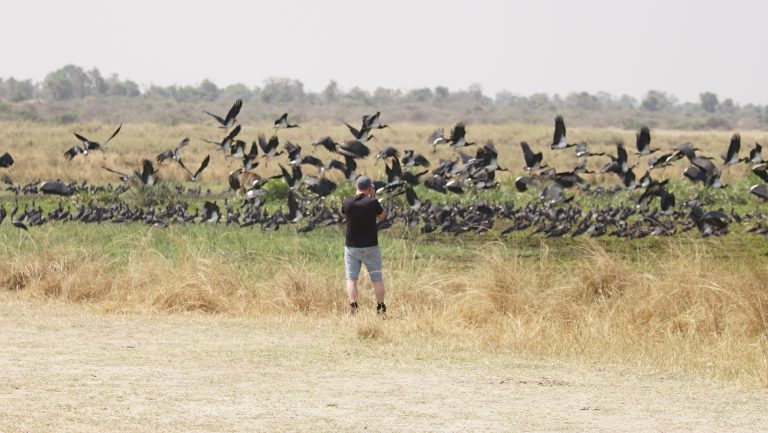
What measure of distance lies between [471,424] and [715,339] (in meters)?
4.86

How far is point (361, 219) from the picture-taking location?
44.0 ft

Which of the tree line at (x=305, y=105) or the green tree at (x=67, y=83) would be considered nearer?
the tree line at (x=305, y=105)

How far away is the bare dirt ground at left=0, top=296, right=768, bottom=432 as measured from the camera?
27.6 feet

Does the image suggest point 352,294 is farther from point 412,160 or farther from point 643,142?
point 412,160

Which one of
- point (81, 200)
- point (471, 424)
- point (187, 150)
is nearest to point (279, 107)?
point (187, 150)

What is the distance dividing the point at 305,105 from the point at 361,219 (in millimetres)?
113692

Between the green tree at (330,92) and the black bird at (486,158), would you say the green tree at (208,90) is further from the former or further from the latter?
the black bird at (486,158)

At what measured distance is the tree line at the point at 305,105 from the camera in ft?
329

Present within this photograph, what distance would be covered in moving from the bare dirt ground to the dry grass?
69 cm

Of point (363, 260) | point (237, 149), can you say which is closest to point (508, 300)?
point (363, 260)

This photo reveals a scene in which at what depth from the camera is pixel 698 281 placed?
13.7m

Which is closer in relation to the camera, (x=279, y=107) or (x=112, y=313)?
(x=112, y=313)

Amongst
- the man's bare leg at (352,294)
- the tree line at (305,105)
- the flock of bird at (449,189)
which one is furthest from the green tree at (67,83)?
the man's bare leg at (352,294)

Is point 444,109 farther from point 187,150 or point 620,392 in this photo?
point 620,392
